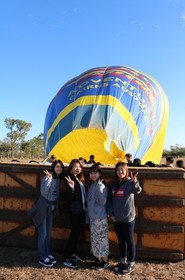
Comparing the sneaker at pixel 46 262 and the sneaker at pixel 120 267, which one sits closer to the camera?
the sneaker at pixel 120 267

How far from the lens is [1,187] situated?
5.34m

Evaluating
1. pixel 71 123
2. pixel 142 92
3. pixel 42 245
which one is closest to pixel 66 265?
pixel 42 245

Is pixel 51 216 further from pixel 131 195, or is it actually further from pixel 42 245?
pixel 131 195

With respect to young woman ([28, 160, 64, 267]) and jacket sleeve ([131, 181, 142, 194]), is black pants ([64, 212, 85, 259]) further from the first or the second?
jacket sleeve ([131, 181, 142, 194])

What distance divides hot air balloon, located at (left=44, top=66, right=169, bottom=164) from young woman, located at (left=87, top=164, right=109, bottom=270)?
5314mm

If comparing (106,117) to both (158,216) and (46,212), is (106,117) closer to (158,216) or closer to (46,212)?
(158,216)

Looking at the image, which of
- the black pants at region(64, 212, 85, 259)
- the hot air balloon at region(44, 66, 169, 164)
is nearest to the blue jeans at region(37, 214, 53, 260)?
the black pants at region(64, 212, 85, 259)

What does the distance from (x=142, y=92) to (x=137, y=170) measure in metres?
7.18

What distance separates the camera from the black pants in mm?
4707

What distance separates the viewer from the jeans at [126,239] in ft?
14.8

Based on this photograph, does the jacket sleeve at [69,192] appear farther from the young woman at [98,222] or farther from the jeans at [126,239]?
the jeans at [126,239]

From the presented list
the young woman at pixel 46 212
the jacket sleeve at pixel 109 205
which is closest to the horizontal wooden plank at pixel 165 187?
the jacket sleeve at pixel 109 205

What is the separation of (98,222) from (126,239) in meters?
0.43

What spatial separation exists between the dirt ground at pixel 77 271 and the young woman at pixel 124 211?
0.20 m
